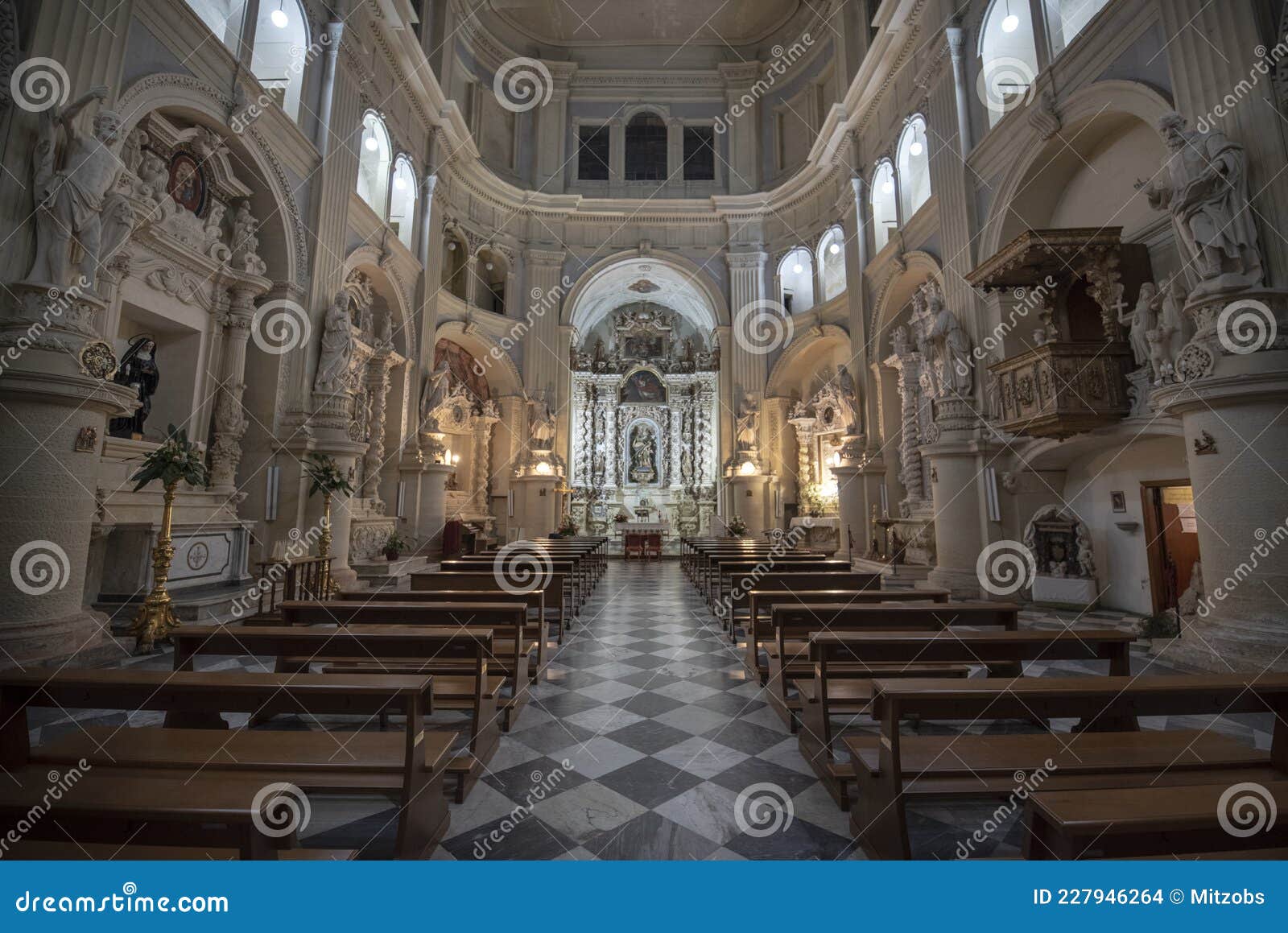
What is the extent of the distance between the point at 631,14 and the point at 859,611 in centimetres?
1968

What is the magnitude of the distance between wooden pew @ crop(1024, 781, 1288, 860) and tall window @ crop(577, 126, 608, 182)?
A: 63.6 feet

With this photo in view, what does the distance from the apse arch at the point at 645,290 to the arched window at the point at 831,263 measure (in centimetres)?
293

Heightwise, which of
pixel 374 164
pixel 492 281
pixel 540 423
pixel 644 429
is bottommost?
pixel 540 423

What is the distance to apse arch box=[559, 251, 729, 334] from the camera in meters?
17.3

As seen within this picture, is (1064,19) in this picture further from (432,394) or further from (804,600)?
(432,394)

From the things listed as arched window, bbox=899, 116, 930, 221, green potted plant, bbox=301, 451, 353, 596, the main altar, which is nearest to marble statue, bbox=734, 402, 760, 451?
the main altar

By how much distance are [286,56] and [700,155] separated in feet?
40.3

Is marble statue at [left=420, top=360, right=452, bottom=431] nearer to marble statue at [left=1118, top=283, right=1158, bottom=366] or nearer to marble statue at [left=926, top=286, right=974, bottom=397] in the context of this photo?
marble statue at [left=926, top=286, right=974, bottom=397]

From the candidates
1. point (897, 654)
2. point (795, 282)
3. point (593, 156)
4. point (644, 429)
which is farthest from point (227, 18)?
point (644, 429)

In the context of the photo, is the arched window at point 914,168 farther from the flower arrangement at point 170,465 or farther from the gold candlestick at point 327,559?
the flower arrangement at point 170,465

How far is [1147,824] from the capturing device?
4.54 feet

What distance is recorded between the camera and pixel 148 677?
1903 mm

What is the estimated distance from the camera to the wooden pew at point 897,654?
2.46 meters

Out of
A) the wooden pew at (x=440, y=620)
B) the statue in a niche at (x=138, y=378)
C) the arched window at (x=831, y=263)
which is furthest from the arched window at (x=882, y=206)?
the statue in a niche at (x=138, y=378)
